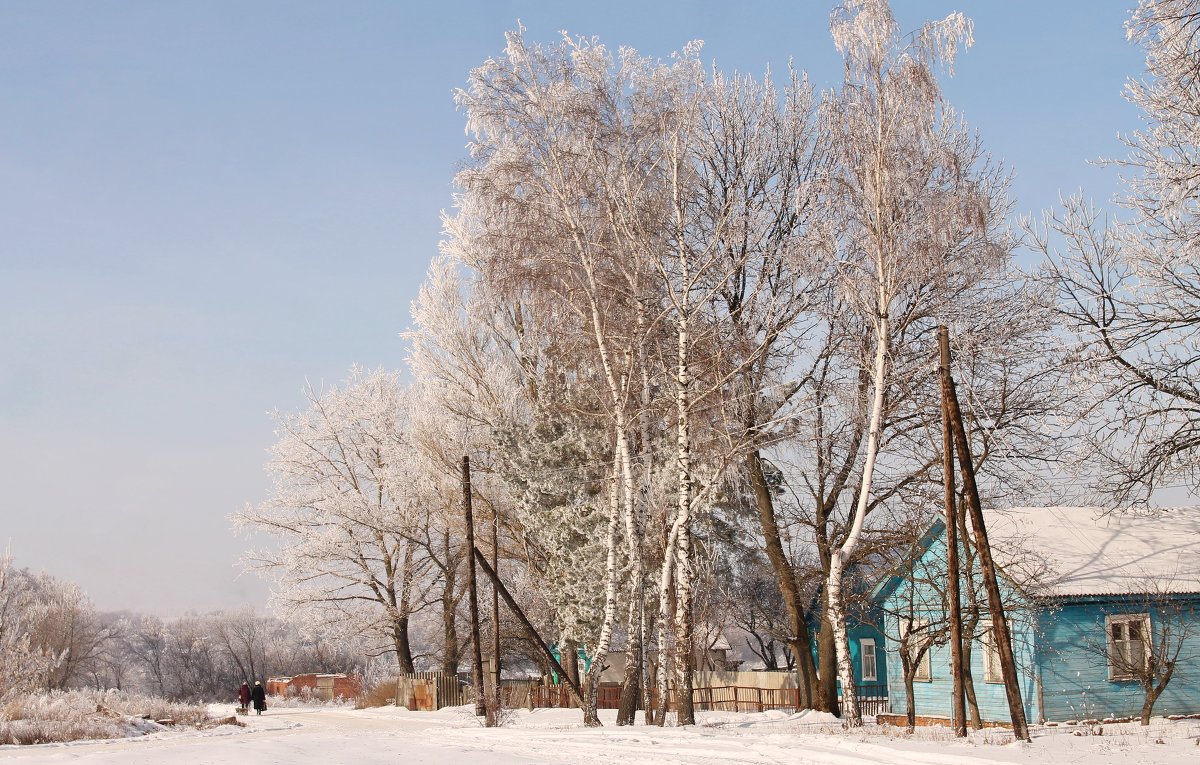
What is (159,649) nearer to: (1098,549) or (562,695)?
(562,695)

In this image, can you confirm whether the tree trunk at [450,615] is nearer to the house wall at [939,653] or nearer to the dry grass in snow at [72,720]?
the dry grass in snow at [72,720]

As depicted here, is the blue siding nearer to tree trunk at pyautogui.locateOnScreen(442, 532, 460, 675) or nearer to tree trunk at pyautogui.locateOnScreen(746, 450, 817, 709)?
tree trunk at pyautogui.locateOnScreen(746, 450, 817, 709)

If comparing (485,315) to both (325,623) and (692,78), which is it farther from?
(325,623)

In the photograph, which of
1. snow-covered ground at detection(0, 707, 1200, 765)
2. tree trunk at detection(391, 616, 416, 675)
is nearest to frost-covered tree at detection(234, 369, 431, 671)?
tree trunk at detection(391, 616, 416, 675)

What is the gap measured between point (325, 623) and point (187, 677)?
1964 inches

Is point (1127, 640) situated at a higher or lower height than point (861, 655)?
higher

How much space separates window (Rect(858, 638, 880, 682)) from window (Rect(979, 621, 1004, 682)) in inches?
382

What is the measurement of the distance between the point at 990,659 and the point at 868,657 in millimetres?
10376

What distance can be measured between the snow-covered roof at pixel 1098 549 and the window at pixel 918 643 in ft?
6.89

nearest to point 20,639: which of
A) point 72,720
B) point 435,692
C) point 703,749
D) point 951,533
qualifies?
point 72,720

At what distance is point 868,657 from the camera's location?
31.5 meters

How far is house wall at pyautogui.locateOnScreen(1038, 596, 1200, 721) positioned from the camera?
20109 millimetres

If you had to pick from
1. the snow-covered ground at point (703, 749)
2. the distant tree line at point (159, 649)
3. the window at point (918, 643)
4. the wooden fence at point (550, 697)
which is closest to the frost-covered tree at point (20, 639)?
the distant tree line at point (159, 649)

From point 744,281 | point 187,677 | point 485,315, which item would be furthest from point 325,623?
point 187,677
